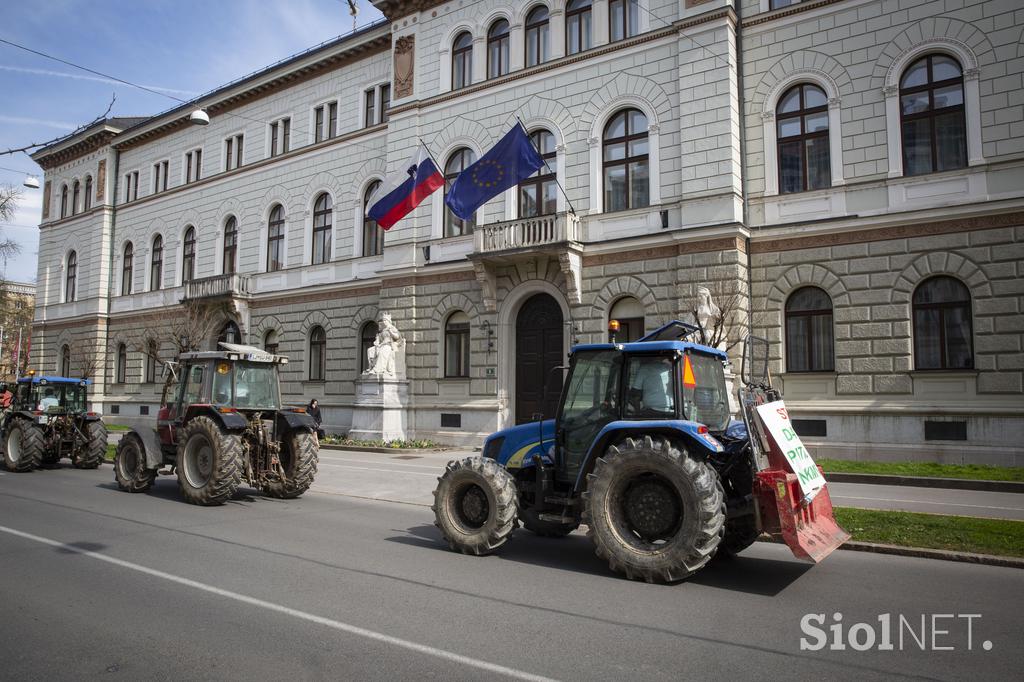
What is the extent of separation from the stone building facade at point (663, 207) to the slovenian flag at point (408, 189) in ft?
10.3

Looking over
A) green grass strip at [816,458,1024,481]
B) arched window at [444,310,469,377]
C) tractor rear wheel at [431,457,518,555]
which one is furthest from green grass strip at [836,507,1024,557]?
arched window at [444,310,469,377]

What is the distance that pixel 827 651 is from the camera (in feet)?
17.0

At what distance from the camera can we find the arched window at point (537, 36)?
24922mm

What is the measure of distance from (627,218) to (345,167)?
14440 millimetres

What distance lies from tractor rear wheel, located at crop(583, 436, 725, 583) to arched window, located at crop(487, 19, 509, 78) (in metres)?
21.6

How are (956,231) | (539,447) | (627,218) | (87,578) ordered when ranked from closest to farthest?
(87,578) → (539,447) → (956,231) → (627,218)

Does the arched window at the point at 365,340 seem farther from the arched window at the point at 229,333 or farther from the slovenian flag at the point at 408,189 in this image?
the arched window at the point at 229,333

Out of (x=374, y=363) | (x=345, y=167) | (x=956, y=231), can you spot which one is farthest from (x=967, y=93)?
(x=345, y=167)

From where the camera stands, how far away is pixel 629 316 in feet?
73.6

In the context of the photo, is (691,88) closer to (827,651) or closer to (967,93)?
(967,93)

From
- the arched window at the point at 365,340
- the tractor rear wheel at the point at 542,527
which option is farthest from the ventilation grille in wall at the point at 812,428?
the arched window at the point at 365,340

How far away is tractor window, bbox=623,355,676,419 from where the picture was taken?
293 inches

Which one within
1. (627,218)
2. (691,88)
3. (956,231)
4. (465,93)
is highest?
(465,93)

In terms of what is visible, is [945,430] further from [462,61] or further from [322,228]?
[322,228]
